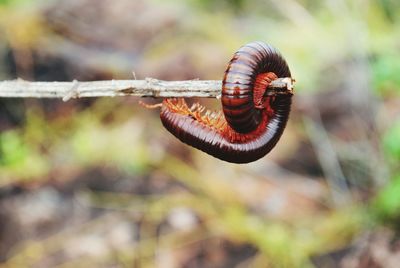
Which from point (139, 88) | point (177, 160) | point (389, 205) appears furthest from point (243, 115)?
point (177, 160)

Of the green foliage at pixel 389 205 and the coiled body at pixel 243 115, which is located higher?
the coiled body at pixel 243 115

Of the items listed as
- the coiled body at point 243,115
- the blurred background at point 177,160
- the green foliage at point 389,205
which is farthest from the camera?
the blurred background at point 177,160

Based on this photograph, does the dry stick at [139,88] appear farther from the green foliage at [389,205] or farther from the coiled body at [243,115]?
the green foliage at [389,205]

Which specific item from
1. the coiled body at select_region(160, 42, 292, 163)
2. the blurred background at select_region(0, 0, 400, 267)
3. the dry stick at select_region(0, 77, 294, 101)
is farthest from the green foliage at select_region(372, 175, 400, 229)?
the dry stick at select_region(0, 77, 294, 101)

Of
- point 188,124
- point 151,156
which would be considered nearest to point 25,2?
point 151,156

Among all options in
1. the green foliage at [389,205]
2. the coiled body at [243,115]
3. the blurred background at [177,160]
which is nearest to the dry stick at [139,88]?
the coiled body at [243,115]

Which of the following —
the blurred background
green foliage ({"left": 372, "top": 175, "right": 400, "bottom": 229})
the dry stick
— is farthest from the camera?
the blurred background

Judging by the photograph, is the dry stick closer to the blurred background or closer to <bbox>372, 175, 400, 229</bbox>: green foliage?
the blurred background
